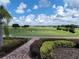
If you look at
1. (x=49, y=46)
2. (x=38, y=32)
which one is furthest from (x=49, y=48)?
(x=38, y=32)

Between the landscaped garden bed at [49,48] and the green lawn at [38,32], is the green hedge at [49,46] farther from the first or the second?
the green lawn at [38,32]

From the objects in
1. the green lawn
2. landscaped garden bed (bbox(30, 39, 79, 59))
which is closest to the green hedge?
landscaped garden bed (bbox(30, 39, 79, 59))

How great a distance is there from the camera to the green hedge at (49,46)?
13.7 meters

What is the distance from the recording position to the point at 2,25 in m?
17.9

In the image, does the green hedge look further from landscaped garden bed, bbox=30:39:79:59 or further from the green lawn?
the green lawn

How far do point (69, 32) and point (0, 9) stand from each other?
15134 mm

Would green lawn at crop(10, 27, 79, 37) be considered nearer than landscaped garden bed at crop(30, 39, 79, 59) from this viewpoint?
No

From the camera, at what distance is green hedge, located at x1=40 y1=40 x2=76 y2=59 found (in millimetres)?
13703

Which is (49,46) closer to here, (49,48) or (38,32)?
(49,48)

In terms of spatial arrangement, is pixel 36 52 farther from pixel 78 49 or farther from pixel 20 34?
pixel 20 34

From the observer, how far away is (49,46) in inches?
590

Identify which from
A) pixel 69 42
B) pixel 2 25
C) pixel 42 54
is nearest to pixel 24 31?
pixel 2 25

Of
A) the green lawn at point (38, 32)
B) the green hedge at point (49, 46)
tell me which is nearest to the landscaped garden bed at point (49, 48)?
the green hedge at point (49, 46)

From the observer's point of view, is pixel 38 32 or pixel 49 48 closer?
pixel 49 48
